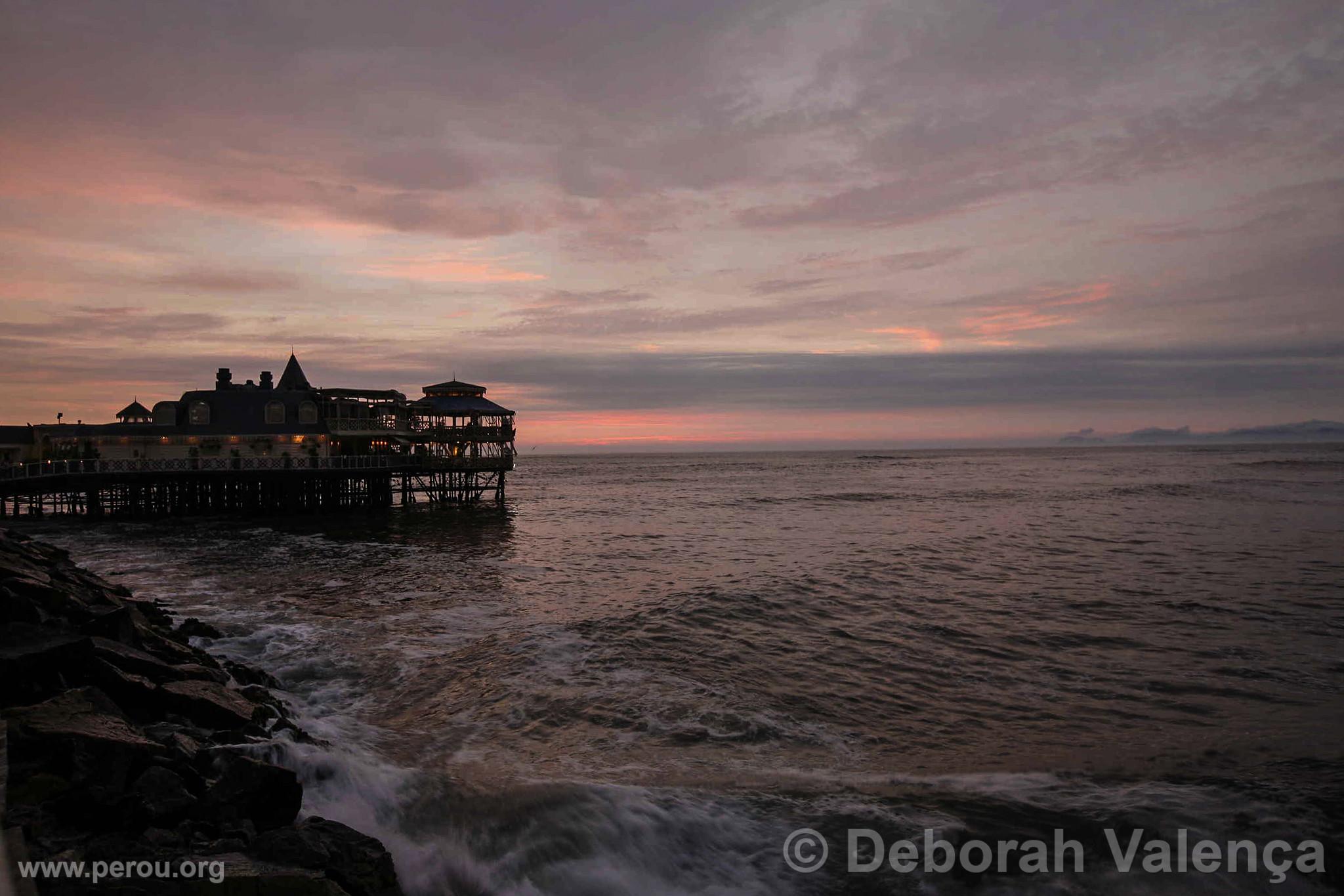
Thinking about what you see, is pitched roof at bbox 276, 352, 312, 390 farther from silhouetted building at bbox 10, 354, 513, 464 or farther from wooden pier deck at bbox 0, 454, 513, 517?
wooden pier deck at bbox 0, 454, 513, 517

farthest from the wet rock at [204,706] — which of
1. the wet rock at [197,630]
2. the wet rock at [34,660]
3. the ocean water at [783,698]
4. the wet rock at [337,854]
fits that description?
the wet rock at [197,630]

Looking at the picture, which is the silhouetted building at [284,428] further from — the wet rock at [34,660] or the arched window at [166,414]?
the wet rock at [34,660]

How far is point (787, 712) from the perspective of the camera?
11617mm

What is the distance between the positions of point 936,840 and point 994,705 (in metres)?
4.69

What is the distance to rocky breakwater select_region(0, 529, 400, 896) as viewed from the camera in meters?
5.34

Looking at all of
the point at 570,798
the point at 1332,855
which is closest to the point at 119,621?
the point at 570,798

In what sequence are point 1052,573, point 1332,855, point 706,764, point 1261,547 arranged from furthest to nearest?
point 1261,547, point 1052,573, point 706,764, point 1332,855

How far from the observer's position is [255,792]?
699 cm

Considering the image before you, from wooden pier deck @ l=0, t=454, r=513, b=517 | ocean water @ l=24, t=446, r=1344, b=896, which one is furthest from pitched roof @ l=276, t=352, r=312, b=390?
ocean water @ l=24, t=446, r=1344, b=896

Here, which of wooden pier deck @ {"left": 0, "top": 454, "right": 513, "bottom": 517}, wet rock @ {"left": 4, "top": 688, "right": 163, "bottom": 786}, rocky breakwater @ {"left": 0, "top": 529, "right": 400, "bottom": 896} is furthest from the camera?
wooden pier deck @ {"left": 0, "top": 454, "right": 513, "bottom": 517}

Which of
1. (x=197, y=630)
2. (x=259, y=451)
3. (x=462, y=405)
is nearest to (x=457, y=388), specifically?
(x=462, y=405)

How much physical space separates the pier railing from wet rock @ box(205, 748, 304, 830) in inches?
1719

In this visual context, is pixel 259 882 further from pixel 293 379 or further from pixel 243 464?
pixel 293 379

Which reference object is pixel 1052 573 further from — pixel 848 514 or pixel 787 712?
pixel 848 514
